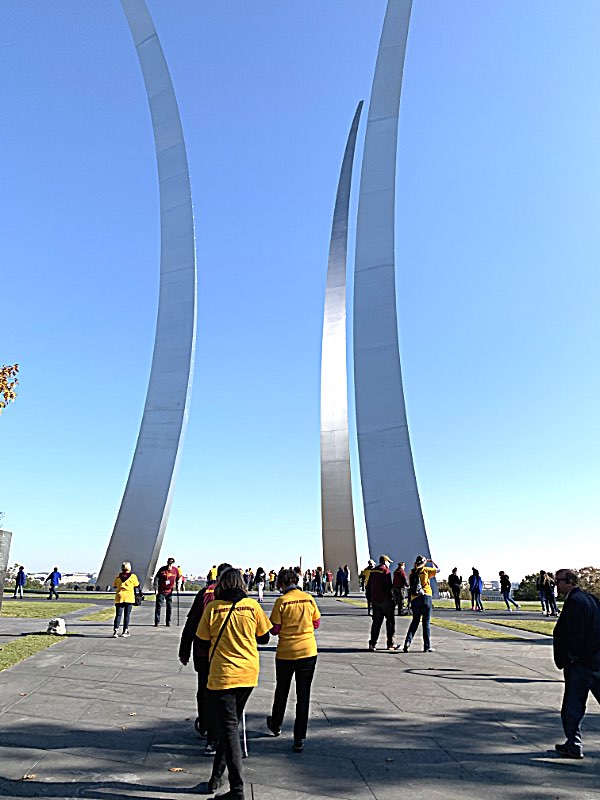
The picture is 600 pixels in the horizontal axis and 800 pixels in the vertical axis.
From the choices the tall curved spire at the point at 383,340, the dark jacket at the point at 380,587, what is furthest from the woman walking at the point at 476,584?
the dark jacket at the point at 380,587

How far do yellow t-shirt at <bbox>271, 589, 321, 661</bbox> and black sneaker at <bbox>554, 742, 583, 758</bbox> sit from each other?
1.88m

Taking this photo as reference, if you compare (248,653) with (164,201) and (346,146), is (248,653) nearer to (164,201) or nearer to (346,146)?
A: (164,201)

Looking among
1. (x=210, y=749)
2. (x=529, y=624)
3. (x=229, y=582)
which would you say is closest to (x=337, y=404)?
(x=529, y=624)

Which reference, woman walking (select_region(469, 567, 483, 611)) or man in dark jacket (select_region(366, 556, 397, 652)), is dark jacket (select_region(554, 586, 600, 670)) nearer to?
man in dark jacket (select_region(366, 556, 397, 652))

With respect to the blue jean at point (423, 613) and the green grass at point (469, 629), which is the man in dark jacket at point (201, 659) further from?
the green grass at point (469, 629)

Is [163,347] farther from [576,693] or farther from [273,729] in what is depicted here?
[576,693]

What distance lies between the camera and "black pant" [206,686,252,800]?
13.3 feet

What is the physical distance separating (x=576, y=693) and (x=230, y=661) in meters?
2.66

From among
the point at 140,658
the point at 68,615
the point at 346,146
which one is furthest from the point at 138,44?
the point at 140,658

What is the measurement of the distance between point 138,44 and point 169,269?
8.78m

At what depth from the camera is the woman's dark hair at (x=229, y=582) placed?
15.3 ft

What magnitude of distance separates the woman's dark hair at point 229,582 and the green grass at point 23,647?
5.01 metres

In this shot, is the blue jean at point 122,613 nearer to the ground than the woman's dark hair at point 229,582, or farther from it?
nearer to the ground

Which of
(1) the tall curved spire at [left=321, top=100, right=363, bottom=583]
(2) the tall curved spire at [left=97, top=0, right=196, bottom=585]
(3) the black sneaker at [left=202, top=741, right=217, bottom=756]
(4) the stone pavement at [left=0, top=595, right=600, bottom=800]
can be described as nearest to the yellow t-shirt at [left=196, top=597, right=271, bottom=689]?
(4) the stone pavement at [left=0, top=595, right=600, bottom=800]
